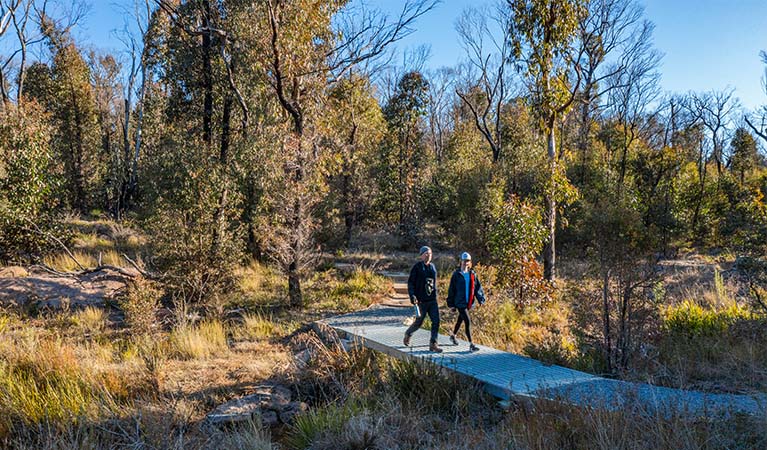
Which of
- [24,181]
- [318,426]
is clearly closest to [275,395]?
[318,426]

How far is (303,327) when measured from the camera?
982cm

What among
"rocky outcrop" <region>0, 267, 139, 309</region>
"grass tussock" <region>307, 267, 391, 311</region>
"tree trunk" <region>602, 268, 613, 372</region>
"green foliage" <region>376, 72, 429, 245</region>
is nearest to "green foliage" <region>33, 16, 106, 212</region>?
"rocky outcrop" <region>0, 267, 139, 309</region>

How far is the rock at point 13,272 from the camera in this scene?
1291 cm

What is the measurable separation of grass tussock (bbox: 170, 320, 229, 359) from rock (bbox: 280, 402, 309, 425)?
105 inches

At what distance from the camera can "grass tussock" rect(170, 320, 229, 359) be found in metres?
8.16

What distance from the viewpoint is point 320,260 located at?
15.0 m

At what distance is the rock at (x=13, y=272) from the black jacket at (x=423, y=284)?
11.3m

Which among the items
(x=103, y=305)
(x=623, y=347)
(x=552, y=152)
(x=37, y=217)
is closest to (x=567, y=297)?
(x=552, y=152)

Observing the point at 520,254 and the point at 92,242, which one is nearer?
the point at 520,254

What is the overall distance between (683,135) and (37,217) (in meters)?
35.6

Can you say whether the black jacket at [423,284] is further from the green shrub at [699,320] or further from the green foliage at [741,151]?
the green foliage at [741,151]

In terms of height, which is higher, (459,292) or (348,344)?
(459,292)

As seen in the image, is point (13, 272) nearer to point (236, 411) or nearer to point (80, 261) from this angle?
point (80, 261)

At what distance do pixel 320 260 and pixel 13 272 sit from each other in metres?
8.08
